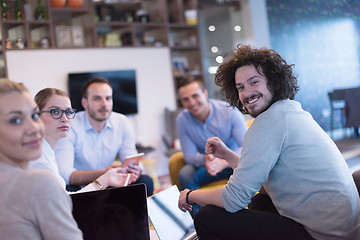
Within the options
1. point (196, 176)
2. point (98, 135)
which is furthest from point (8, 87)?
point (196, 176)

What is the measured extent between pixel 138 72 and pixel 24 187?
431 centimetres

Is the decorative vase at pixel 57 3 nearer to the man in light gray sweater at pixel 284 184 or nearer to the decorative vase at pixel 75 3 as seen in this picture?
the decorative vase at pixel 75 3

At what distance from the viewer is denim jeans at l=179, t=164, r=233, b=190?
2.84 meters

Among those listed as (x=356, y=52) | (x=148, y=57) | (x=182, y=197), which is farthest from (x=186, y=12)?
(x=182, y=197)

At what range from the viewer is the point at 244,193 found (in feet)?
4.93

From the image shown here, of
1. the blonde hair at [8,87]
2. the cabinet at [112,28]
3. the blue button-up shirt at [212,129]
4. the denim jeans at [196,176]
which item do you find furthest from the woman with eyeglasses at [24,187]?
the cabinet at [112,28]

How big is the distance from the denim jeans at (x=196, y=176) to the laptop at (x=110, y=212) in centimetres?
135

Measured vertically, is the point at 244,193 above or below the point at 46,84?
below

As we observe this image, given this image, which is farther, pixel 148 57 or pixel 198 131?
pixel 148 57

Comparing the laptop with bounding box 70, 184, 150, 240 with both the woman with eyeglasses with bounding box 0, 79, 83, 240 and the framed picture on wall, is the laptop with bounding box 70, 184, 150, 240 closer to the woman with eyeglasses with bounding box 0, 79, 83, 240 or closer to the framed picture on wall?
the woman with eyeglasses with bounding box 0, 79, 83, 240

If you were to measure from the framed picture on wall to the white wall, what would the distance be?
0.09 metres

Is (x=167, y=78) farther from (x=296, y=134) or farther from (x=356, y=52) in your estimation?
(x=296, y=134)

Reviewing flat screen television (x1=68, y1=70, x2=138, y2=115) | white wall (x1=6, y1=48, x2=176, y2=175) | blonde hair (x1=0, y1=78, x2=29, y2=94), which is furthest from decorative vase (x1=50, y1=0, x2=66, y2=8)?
blonde hair (x1=0, y1=78, x2=29, y2=94)

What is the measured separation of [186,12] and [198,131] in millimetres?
3026
